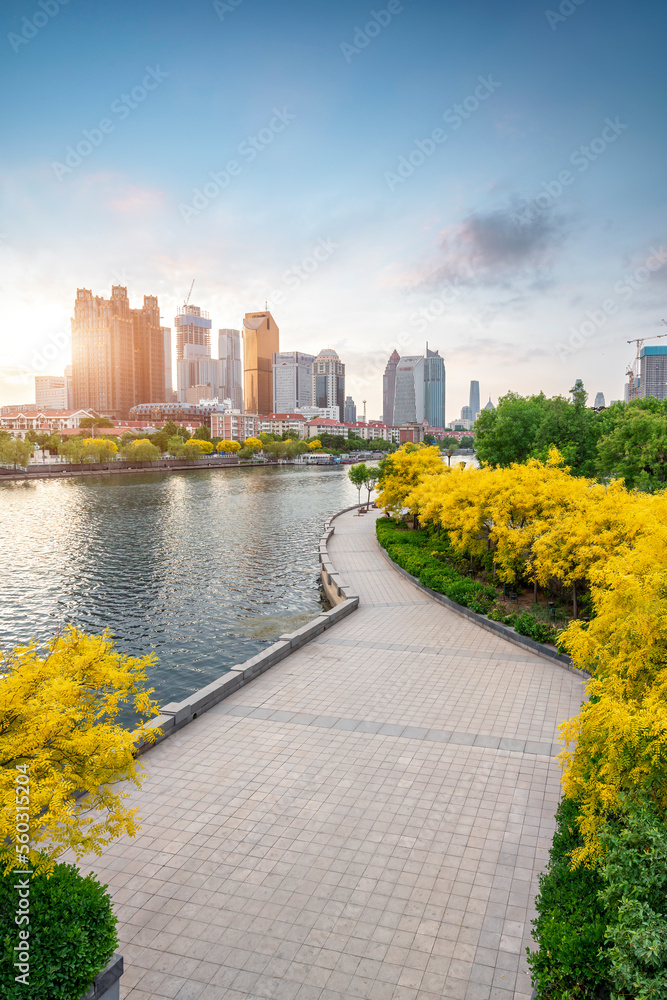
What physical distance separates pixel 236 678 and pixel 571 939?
8940mm

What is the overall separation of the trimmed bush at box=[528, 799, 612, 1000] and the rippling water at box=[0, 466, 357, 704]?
11421mm

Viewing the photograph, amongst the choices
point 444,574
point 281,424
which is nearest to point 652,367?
point 281,424

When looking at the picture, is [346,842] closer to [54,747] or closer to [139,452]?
[54,747]

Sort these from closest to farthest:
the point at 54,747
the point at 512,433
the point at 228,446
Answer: the point at 54,747, the point at 512,433, the point at 228,446

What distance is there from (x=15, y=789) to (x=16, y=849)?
1.81ft

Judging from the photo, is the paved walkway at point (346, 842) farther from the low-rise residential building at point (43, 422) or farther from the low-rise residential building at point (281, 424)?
the low-rise residential building at point (281, 424)

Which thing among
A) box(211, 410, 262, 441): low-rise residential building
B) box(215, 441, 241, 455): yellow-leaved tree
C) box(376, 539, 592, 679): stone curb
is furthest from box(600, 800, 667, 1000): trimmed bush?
box(211, 410, 262, 441): low-rise residential building

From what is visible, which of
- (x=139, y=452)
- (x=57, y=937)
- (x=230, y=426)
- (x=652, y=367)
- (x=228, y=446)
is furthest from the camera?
(x=230, y=426)

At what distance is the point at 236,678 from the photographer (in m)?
13.1

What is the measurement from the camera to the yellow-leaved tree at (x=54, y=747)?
4770mm

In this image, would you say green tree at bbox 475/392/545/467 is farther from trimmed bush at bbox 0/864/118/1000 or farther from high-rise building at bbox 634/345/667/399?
high-rise building at bbox 634/345/667/399

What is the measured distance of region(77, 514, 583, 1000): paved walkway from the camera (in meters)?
6.05

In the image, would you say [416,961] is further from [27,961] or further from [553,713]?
[553,713]

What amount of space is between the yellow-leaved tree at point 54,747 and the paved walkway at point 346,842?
1.84 meters
